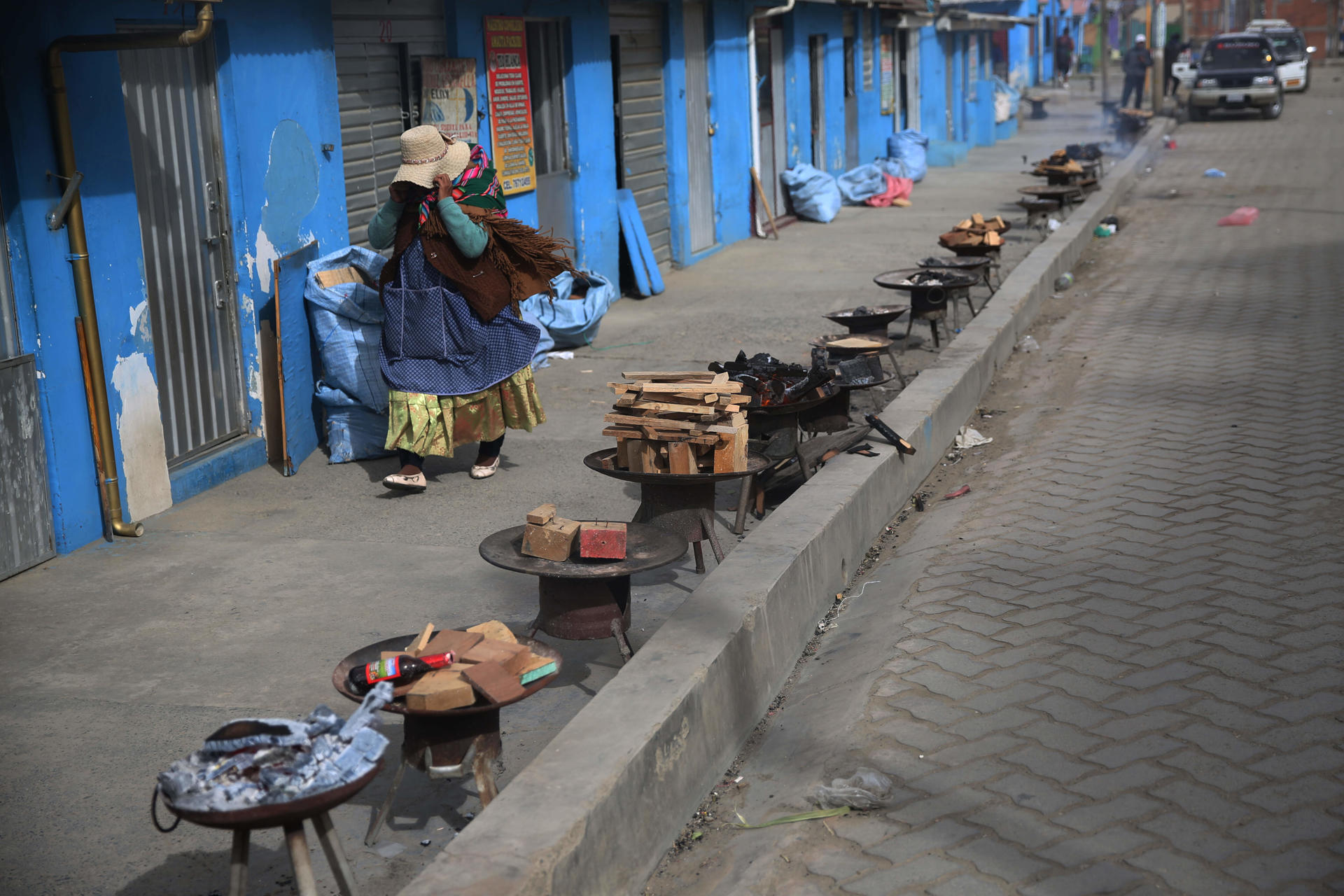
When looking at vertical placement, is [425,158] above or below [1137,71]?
below

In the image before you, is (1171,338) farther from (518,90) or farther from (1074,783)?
(1074,783)

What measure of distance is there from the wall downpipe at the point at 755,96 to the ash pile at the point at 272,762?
14.4 m

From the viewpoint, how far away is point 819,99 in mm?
20188

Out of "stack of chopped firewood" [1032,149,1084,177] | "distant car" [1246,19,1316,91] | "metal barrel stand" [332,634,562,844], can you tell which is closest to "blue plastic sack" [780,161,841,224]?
"stack of chopped firewood" [1032,149,1084,177]

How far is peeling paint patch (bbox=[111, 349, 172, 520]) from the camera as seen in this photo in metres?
6.28

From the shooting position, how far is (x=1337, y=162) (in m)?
23.9

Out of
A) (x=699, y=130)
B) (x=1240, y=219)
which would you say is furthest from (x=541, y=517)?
(x=1240, y=219)

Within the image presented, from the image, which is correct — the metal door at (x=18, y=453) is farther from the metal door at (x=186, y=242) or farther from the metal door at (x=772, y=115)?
the metal door at (x=772, y=115)

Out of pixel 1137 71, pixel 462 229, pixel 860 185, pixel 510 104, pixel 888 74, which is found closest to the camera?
pixel 462 229

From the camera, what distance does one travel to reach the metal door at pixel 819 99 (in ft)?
66.0

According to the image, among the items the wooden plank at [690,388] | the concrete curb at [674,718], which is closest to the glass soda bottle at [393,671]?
the concrete curb at [674,718]

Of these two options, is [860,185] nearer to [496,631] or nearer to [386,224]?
[386,224]

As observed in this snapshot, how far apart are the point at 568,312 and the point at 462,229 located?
3.69 metres

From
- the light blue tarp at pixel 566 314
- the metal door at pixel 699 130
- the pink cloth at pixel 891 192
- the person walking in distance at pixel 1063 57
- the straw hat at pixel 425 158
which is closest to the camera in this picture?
the straw hat at pixel 425 158
